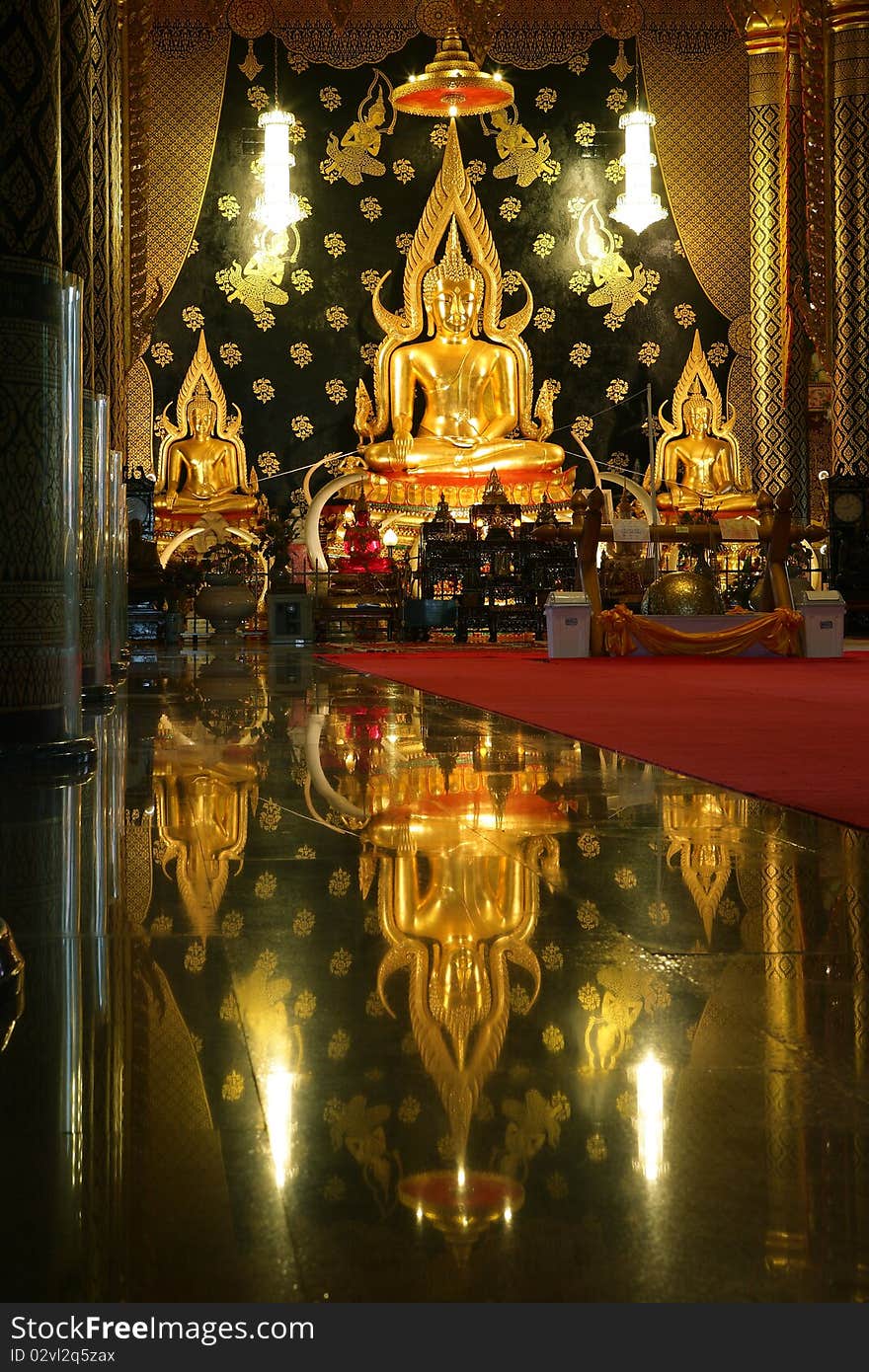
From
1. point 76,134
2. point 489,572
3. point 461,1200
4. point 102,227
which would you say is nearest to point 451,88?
point 489,572

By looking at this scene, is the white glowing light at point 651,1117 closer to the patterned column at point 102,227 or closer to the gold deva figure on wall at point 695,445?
the patterned column at point 102,227

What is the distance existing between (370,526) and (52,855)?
45.5ft

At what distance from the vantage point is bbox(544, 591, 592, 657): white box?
10.6 metres

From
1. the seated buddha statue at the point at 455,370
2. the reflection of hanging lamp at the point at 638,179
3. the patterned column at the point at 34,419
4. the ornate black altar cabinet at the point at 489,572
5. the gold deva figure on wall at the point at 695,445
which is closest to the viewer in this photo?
the patterned column at the point at 34,419

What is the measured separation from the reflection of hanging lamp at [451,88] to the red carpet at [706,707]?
21.4ft

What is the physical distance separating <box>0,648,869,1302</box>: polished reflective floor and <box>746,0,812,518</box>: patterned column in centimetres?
1425

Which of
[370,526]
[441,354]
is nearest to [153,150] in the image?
[441,354]

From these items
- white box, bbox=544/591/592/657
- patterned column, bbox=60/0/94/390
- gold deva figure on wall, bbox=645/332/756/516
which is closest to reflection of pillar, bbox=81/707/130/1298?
patterned column, bbox=60/0/94/390

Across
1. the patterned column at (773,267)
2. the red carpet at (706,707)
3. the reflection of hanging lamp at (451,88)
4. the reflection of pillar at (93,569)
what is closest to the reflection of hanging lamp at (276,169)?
the reflection of hanging lamp at (451,88)

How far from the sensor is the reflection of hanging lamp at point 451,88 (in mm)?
14969

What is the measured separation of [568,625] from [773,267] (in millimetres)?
7909

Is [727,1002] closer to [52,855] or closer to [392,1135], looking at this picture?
[392,1135]

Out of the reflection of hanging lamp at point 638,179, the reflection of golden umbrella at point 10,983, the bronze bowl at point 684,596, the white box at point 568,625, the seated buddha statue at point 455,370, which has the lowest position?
the reflection of golden umbrella at point 10,983

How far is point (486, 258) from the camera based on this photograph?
18.0 meters
